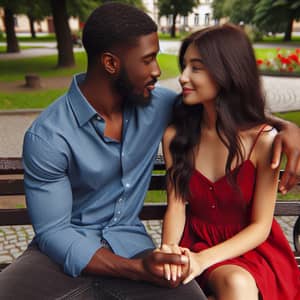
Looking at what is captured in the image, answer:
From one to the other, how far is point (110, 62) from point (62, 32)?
17267mm

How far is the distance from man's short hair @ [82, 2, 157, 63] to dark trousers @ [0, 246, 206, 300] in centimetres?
106

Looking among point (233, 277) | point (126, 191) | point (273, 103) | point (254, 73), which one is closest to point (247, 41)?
point (254, 73)

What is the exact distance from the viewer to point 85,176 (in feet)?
7.38

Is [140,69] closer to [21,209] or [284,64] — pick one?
[21,209]

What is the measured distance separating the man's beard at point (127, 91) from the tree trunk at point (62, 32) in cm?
1705

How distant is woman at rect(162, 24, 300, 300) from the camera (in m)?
2.21

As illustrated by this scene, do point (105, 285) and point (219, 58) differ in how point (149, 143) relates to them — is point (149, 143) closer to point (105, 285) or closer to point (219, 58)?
point (219, 58)

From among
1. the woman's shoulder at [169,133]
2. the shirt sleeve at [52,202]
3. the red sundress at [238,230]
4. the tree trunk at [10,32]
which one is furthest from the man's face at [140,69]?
the tree trunk at [10,32]

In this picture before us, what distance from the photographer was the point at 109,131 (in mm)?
2334

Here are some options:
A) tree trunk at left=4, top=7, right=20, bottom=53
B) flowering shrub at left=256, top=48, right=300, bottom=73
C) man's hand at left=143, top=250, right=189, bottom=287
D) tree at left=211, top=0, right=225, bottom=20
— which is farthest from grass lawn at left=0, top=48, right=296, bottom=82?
tree at left=211, top=0, right=225, bottom=20

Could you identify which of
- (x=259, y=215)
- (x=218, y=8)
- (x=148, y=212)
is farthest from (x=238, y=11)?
(x=259, y=215)

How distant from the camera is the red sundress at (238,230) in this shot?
228 cm

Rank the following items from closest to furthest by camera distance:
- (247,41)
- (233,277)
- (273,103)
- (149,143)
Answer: (233,277) → (247,41) → (149,143) → (273,103)

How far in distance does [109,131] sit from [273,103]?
10.4m
